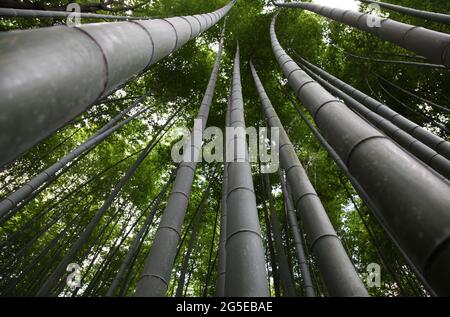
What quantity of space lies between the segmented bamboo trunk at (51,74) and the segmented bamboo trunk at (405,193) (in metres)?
1.03

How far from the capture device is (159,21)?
192 cm

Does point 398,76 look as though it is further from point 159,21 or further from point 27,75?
point 27,75

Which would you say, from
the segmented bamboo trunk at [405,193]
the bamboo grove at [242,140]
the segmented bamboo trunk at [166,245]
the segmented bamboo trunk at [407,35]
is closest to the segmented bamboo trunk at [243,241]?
the bamboo grove at [242,140]

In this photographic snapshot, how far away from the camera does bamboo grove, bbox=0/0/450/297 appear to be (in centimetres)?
83

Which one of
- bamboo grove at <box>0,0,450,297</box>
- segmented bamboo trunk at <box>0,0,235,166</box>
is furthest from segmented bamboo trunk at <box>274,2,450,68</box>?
segmented bamboo trunk at <box>0,0,235,166</box>

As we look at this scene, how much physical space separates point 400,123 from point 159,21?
12.0 feet

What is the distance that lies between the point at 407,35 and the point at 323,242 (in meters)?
2.09


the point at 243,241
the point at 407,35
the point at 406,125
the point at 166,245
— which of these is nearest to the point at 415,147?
the point at 406,125

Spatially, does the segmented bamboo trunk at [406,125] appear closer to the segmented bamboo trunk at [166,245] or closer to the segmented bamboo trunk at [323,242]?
the segmented bamboo trunk at [323,242]

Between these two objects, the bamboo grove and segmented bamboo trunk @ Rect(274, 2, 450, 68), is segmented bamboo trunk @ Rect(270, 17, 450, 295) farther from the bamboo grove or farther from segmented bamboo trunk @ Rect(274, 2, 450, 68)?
segmented bamboo trunk @ Rect(274, 2, 450, 68)

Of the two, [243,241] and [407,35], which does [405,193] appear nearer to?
[243,241]

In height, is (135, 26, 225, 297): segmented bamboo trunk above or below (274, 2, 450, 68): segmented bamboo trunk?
below

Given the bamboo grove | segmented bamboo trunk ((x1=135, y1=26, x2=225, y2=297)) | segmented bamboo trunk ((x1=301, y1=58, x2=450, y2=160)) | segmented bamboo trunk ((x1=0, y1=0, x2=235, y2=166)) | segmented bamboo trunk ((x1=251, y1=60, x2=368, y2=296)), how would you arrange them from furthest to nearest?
segmented bamboo trunk ((x1=301, y1=58, x2=450, y2=160)) < segmented bamboo trunk ((x1=135, y1=26, x2=225, y2=297)) < segmented bamboo trunk ((x1=251, y1=60, x2=368, y2=296)) < the bamboo grove < segmented bamboo trunk ((x1=0, y1=0, x2=235, y2=166))

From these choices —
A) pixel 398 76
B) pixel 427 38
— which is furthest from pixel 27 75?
pixel 398 76
